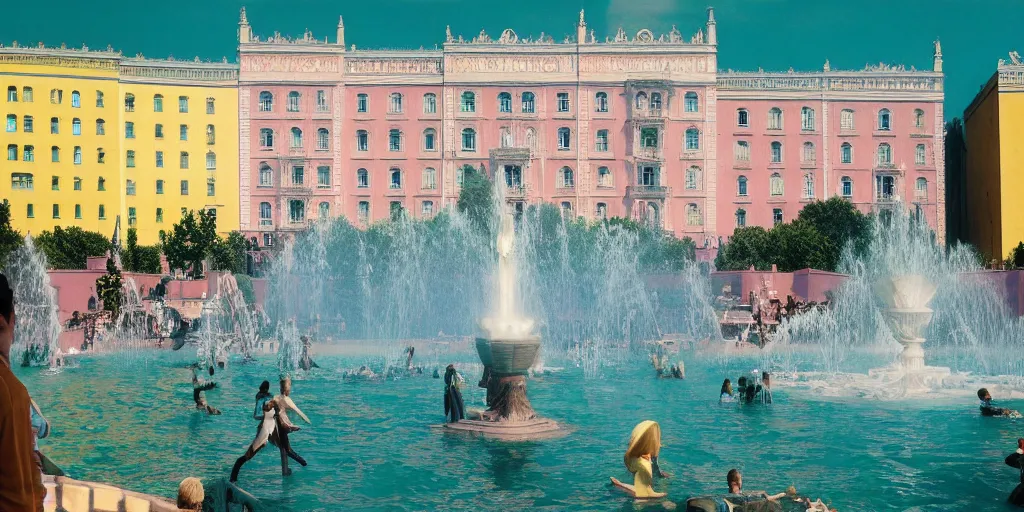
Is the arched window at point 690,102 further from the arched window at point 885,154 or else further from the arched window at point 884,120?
the arched window at point 885,154

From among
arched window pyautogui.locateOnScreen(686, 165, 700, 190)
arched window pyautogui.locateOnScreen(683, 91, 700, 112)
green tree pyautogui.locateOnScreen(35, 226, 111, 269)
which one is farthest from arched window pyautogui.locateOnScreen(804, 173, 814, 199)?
green tree pyautogui.locateOnScreen(35, 226, 111, 269)

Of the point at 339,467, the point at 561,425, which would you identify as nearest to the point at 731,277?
the point at 561,425

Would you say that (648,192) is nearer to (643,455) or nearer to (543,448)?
(543,448)

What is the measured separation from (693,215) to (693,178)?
6.77ft

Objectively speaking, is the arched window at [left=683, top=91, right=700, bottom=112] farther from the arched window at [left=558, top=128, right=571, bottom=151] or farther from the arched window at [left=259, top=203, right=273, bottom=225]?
the arched window at [left=259, top=203, right=273, bottom=225]

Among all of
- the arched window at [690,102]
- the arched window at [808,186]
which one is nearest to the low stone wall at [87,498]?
the arched window at [690,102]

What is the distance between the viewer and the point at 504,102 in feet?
196

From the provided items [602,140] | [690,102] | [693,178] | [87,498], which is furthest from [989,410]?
[690,102]

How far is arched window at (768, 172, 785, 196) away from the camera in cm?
6128

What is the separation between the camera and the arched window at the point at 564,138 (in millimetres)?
59812

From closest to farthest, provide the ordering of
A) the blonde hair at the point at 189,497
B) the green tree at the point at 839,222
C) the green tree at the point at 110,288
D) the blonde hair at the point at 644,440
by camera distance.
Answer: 1. the blonde hair at the point at 189,497
2. the blonde hair at the point at 644,440
3. the green tree at the point at 110,288
4. the green tree at the point at 839,222

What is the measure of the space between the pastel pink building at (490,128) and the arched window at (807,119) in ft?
16.9

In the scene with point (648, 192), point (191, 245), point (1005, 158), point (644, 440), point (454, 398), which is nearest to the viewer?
point (644, 440)

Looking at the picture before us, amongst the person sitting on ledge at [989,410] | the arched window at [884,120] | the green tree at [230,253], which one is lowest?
the person sitting on ledge at [989,410]
